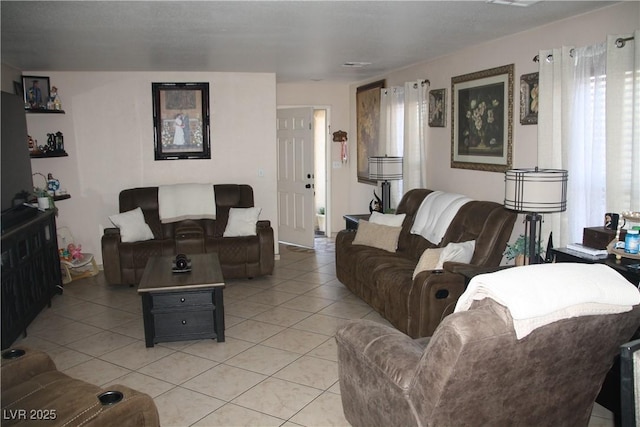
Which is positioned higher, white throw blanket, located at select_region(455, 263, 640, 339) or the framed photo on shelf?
the framed photo on shelf

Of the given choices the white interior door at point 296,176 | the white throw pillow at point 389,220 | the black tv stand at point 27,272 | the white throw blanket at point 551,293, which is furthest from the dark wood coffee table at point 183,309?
the white interior door at point 296,176

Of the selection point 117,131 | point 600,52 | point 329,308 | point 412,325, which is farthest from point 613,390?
point 117,131

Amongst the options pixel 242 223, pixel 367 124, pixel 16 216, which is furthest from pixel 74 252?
pixel 367 124

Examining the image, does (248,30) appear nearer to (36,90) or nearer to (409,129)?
(409,129)

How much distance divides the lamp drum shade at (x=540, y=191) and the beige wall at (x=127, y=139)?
388cm

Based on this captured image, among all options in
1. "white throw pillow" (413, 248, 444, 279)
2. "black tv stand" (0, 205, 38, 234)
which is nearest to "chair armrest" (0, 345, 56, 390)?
"black tv stand" (0, 205, 38, 234)

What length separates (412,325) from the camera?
380 centimetres

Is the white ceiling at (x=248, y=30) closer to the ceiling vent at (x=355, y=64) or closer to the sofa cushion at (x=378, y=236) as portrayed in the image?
the ceiling vent at (x=355, y=64)

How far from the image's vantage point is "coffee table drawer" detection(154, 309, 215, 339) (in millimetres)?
3955

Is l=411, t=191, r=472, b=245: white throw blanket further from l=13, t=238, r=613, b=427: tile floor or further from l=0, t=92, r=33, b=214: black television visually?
l=0, t=92, r=33, b=214: black television

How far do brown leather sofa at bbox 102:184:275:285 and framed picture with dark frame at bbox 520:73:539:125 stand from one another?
2.85 metres

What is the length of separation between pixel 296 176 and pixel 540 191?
4.67 meters

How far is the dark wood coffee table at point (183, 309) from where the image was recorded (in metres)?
3.91

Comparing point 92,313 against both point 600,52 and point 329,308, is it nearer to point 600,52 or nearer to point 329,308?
point 329,308
